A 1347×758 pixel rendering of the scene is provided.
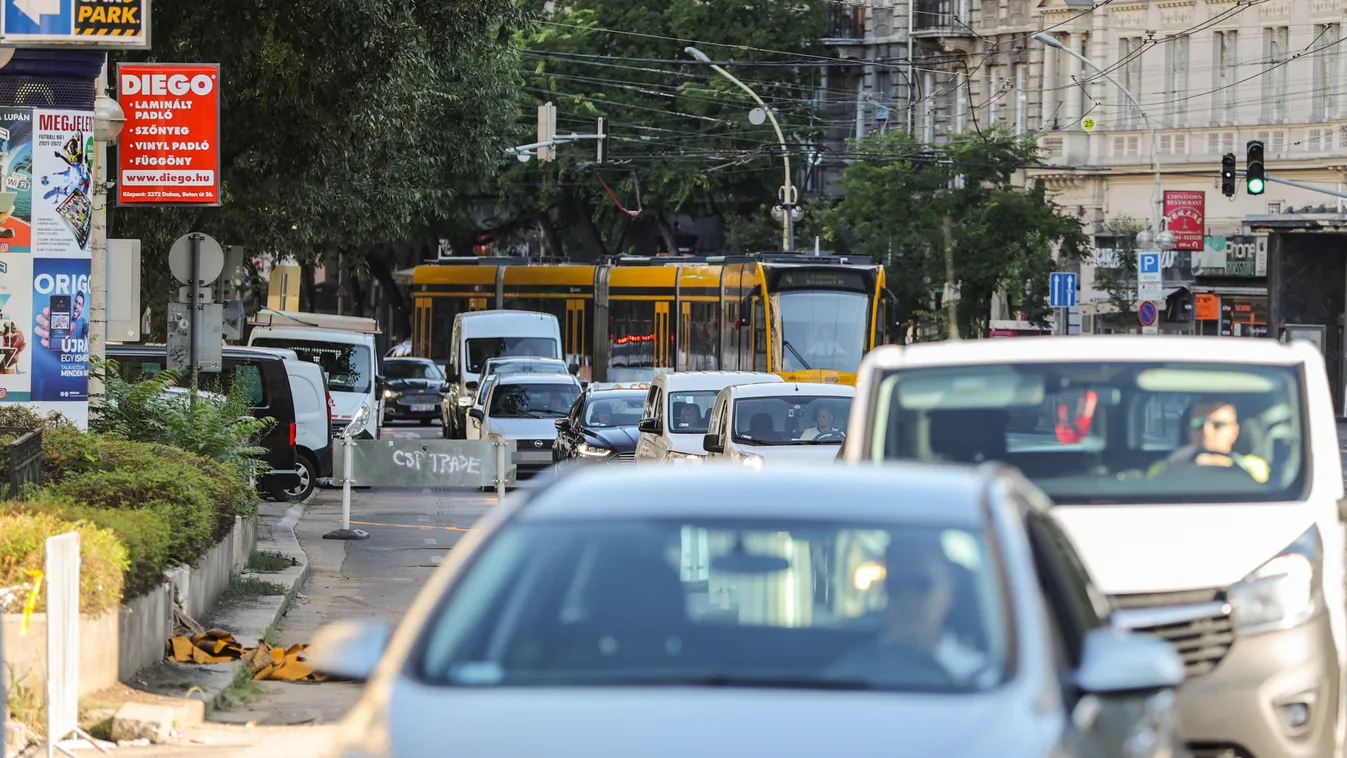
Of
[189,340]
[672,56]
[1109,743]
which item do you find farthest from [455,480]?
[672,56]

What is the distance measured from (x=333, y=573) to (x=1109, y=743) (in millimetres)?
13283

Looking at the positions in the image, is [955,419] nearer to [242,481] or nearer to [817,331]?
[242,481]

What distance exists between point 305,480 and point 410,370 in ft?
84.0

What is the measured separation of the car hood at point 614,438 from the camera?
25500 millimetres

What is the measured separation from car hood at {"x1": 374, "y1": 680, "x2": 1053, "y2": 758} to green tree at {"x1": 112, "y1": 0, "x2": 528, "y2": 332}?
678 inches

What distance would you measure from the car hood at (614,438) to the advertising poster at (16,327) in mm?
9817

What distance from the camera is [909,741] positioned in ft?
14.1

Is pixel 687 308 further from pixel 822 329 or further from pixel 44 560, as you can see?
pixel 44 560

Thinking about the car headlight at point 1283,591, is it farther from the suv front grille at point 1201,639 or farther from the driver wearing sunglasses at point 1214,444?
the driver wearing sunglasses at point 1214,444

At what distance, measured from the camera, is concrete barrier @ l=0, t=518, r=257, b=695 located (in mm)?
9180

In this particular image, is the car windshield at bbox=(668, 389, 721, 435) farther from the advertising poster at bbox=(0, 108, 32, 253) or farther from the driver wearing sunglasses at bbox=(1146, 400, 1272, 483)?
the driver wearing sunglasses at bbox=(1146, 400, 1272, 483)

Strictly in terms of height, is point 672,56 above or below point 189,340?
above

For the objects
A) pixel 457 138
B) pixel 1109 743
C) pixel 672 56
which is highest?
pixel 672 56

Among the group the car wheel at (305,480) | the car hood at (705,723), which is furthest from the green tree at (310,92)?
the car hood at (705,723)
